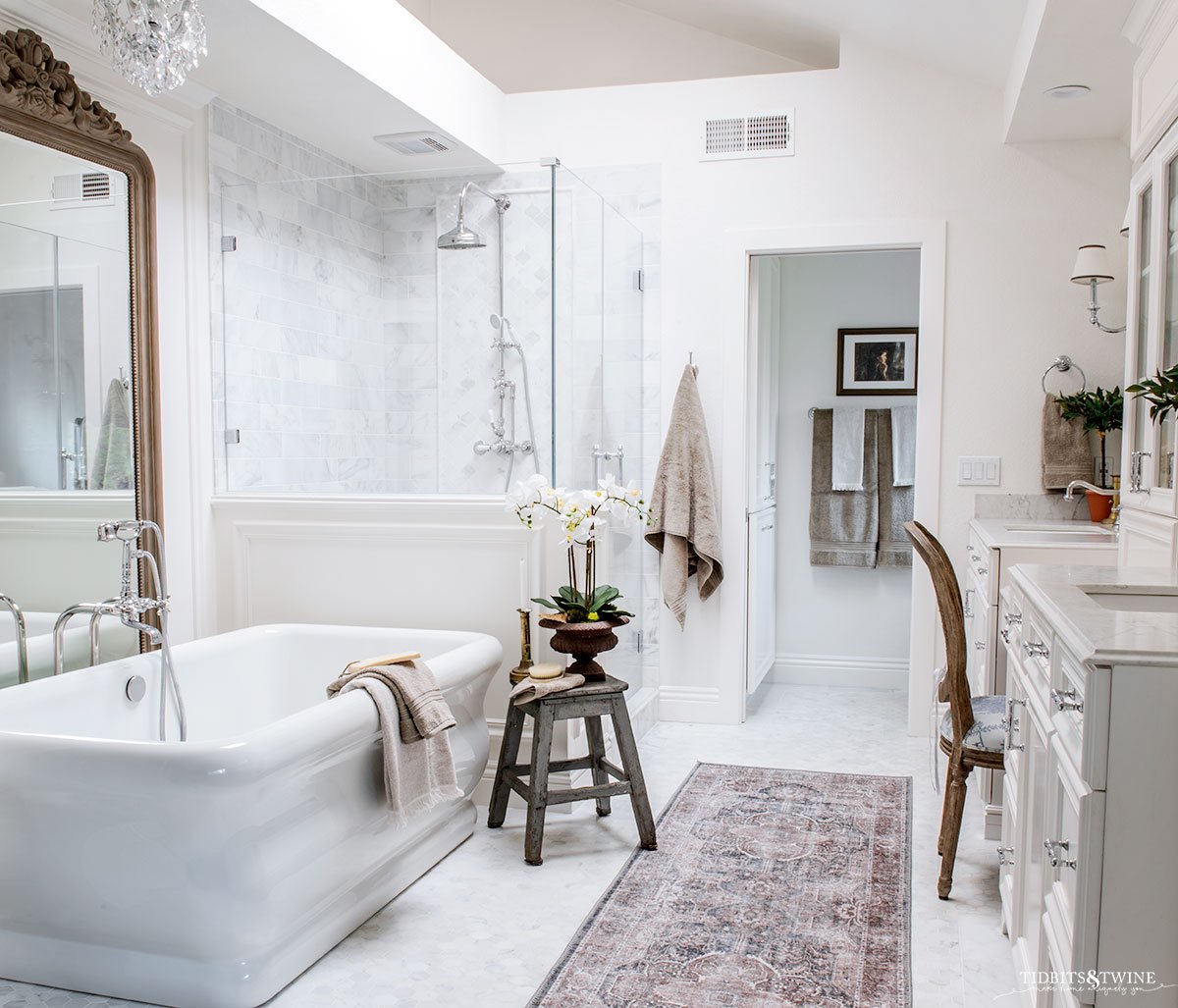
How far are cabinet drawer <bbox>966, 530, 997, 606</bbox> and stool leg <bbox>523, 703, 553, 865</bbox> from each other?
4.24ft

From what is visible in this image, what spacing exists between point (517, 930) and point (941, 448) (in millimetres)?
2557

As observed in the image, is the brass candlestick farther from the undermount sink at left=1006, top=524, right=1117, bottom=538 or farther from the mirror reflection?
the undermount sink at left=1006, top=524, right=1117, bottom=538

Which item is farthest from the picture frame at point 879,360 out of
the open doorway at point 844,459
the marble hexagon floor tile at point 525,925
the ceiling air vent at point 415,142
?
the ceiling air vent at point 415,142

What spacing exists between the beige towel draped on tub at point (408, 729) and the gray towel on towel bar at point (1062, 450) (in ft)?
8.35

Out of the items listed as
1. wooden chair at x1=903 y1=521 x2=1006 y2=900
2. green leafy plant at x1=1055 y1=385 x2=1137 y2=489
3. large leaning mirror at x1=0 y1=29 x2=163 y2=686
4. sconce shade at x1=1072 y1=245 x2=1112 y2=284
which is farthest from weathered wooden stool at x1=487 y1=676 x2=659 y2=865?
sconce shade at x1=1072 y1=245 x2=1112 y2=284

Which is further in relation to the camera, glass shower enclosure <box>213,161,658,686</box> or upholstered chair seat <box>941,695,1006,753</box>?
glass shower enclosure <box>213,161,658,686</box>

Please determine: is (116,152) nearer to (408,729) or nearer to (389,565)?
(389,565)

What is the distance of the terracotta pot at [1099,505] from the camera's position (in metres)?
3.79

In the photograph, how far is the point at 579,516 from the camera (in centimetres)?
310

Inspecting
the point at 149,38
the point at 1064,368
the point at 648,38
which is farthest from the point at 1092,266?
the point at 149,38

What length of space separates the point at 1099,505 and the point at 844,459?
146 centimetres

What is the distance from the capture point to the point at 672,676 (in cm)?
448

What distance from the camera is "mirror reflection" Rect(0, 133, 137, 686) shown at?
2.69 meters

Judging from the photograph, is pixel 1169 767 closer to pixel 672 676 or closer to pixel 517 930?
pixel 517 930
